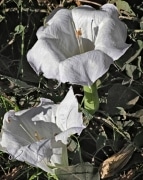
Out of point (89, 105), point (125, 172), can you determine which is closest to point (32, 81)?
Answer: point (89, 105)

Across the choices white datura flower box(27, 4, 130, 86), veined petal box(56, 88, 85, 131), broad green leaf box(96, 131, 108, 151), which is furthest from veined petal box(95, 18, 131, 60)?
broad green leaf box(96, 131, 108, 151)

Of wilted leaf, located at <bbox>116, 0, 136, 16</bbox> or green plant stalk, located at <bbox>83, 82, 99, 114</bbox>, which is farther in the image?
wilted leaf, located at <bbox>116, 0, 136, 16</bbox>

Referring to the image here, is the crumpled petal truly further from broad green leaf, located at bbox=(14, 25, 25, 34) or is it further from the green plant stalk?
broad green leaf, located at bbox=(14, 25, 25, 34)

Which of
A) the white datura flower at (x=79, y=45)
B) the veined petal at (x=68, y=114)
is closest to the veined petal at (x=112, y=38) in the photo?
the white datura flower at (x=79, y=45)

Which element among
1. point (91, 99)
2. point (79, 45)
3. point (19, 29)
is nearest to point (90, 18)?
point (79, 45)

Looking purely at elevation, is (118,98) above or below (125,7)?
below

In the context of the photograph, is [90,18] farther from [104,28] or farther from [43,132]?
[43,132]
